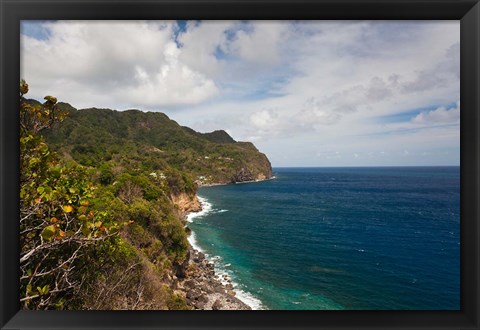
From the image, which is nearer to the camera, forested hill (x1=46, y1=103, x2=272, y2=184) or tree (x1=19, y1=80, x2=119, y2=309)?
tree (x1=19, y1=80, x2=119, y2=309)

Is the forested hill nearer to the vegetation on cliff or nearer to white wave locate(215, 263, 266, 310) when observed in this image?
the vegetation on cliff

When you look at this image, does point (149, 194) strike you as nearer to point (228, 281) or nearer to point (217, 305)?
point (228, 281)

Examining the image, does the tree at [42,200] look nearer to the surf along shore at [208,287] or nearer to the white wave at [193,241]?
the surf along shore at [208,287]

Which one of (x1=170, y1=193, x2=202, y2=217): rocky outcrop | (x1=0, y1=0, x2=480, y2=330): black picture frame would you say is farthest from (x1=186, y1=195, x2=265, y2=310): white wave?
(x1=0, y1=0, x2=480, y2=330): black picture frame

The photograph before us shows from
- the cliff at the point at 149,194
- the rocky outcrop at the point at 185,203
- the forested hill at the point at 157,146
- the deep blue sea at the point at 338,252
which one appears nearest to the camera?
the cliff at the point at 149,194

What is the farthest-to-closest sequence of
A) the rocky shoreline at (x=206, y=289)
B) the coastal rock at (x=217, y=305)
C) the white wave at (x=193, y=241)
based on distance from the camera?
the white wave at (x=193, y=241) → the rocky shoreline at (x=206, y=289) → the coastal rock at (x=217, y=305)

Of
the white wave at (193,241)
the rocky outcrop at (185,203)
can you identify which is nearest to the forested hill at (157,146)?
the rocky outcrop at (185,203)
